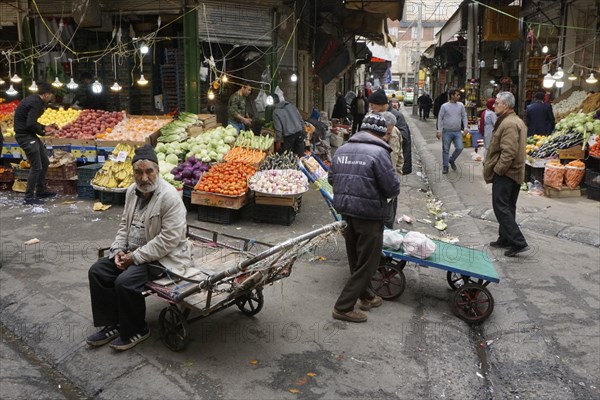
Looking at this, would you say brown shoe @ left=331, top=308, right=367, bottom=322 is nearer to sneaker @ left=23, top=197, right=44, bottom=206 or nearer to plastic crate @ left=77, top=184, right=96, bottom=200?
plastic crate @ left=77, top=184, right=96, bottom=200

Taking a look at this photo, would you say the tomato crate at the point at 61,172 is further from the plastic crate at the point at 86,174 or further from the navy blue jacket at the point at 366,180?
the navy blue jacket at the point at 366,180

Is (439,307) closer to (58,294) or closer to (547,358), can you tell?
(547,358)

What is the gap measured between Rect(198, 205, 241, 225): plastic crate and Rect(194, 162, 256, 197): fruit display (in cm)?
30

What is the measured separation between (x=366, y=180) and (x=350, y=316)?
128 centimetres

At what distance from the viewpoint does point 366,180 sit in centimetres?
471

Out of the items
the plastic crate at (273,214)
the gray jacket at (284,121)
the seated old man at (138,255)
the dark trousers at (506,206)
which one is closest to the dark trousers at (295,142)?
the gray jacket at (284,121)

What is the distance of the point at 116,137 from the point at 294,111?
351cm

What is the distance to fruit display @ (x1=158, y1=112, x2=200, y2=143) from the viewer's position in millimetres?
10031

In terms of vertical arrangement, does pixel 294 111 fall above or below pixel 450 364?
above

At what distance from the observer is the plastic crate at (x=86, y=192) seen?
30.7 ft

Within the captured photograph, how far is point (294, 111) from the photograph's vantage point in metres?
10.9

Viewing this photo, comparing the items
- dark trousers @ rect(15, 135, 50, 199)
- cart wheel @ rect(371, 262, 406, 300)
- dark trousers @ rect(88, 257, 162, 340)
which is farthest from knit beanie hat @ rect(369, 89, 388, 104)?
dark trousers @ rect(15, 135, 50, 199)

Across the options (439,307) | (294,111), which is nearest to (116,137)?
(294,111)

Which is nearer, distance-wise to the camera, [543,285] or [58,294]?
[58,294]
